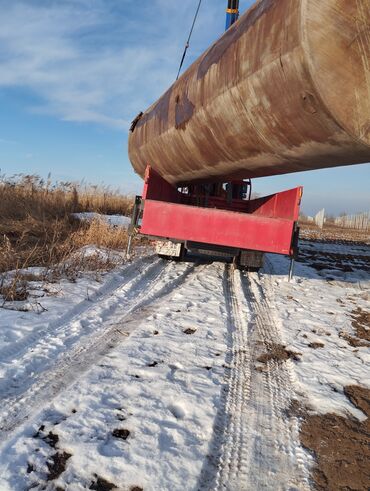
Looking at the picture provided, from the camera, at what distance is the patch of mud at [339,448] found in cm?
177

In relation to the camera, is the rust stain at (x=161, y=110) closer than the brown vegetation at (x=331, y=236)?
Yes

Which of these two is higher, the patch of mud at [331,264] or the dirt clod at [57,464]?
the patch of mud at [331,264]

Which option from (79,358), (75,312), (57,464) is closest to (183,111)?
(75,312)

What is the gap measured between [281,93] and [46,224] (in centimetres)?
642

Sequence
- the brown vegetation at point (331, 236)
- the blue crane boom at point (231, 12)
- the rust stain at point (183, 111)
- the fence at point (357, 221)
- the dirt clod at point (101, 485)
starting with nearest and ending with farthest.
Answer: the dirt clod at point (101, 485) < the rust stain at point (183, 111) < the blue crane boom at point (231, 12) < the brown vegetation at point (331, 236) < the fence at point (357, 221)

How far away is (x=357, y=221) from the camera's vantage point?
4366cm

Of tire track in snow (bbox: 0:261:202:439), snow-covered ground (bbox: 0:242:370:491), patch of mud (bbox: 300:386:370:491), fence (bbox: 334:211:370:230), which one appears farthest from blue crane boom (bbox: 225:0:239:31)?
fence (bbox: 334:211:370:230)

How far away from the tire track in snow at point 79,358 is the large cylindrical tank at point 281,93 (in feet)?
5.56

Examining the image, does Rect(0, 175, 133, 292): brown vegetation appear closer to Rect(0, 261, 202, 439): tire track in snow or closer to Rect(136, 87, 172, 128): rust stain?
Rect(0, 261, 202, 439): tire track in snow

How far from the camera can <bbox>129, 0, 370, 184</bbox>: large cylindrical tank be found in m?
2.13

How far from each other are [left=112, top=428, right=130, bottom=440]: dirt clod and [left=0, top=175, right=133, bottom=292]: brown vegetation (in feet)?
7.09

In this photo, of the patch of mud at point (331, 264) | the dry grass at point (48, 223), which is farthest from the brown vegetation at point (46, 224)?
the patch of mud at point (331, 264)

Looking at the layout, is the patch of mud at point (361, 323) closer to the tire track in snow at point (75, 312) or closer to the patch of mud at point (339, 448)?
the patch of mud at point (339, 448)

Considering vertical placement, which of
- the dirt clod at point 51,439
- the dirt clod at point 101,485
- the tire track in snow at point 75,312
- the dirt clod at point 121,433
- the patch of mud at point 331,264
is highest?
the patch of mud at point 331,264
